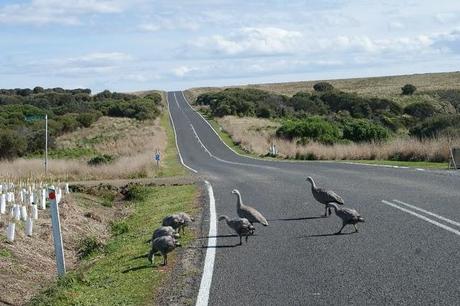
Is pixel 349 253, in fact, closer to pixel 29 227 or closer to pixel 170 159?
pixel 29 227

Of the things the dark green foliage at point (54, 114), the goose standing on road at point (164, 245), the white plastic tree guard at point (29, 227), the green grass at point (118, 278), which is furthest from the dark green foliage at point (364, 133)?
the goose standing on road at point (164, 245)

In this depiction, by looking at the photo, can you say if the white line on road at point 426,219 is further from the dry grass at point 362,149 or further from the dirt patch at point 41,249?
the dry grass at point 362,149

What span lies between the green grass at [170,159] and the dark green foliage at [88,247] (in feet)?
56.9

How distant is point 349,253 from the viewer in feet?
29.8

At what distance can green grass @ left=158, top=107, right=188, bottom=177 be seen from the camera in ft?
111

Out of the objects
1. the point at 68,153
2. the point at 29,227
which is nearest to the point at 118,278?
the point at 29,227

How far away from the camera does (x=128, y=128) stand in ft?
254

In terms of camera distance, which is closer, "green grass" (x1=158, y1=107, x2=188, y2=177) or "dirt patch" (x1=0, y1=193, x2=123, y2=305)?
"dirt patch" (x1=0, y1=193, x2=123, y2=305)

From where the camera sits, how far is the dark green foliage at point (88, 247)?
1402 centimetres

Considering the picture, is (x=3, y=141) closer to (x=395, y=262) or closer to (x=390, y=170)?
(x=390, y=170)

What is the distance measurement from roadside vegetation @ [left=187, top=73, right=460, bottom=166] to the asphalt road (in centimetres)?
1453

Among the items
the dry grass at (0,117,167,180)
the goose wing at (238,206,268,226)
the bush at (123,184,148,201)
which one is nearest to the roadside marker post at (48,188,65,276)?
the goose wing at (238,206,268,226)

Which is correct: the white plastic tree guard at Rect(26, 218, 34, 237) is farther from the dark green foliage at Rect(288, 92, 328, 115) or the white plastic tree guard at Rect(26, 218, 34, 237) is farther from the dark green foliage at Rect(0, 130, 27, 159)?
the dark green foliage at Rect(288, 92, 328, 115)

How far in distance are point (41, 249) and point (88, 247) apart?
96 cm
